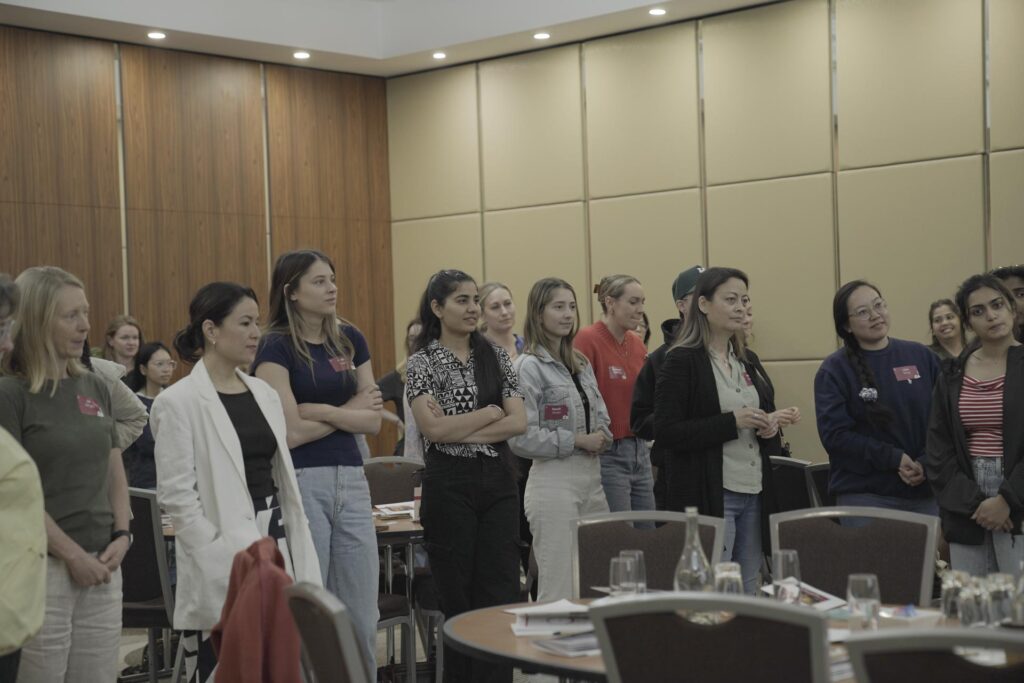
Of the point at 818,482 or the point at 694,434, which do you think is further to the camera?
the point at 818,482

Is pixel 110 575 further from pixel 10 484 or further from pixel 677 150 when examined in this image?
pixel 677 150

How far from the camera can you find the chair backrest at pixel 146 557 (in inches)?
188

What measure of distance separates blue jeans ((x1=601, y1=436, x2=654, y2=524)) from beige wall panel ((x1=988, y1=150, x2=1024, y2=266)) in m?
3.00

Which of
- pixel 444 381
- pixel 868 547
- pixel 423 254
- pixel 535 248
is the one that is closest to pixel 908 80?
pixel 535 248

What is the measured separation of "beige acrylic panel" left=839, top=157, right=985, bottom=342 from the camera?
7.39m

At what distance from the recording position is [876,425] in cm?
464

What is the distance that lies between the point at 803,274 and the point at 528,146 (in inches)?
97.5

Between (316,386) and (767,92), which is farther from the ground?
(767,92)

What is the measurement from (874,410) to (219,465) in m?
2.51

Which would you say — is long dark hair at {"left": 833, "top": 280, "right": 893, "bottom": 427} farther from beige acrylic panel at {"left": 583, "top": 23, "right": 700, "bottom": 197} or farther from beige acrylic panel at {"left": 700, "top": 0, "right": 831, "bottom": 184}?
beige acrylic panel at {"left": 583, "top": 23, "right": 700, "bottom": 197}

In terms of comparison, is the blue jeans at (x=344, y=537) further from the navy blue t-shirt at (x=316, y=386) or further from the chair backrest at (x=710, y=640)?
the chair backrest at (x=710, y=640)

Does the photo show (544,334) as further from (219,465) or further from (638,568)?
(638,568)

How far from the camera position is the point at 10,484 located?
8.29 ft

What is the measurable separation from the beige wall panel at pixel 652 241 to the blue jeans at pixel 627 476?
3.08 meters
